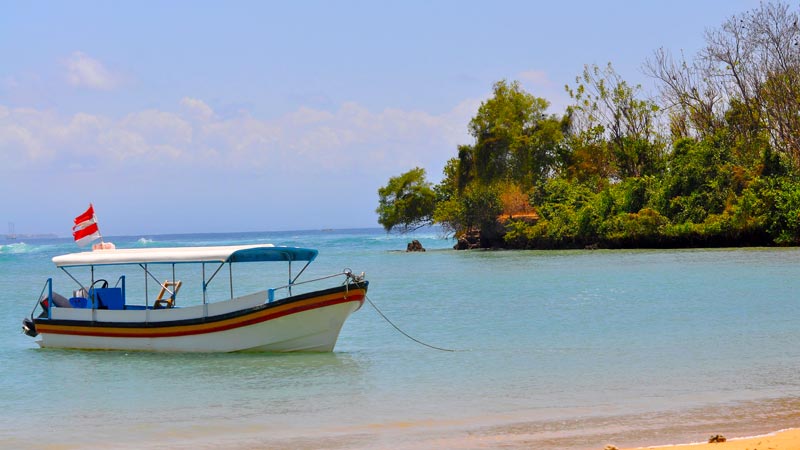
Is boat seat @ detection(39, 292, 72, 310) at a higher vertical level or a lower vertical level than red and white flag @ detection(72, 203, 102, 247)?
lower

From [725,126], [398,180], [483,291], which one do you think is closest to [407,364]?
[483,291]

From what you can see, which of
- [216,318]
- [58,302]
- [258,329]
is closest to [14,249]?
[58,302]

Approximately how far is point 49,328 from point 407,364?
24.2 feet

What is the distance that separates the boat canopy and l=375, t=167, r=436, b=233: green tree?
44.5 m

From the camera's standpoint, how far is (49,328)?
58.6 ft

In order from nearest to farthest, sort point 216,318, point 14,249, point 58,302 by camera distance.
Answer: point 216,318, point 58,302, point 14,249

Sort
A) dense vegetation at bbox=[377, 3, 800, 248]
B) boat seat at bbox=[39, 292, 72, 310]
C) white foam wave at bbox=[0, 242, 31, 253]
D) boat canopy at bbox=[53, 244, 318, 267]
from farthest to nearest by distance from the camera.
Result: white foam wave at bbox=[0, 242, 31, 253], dense vegetation at bbox=[377, 3, 800, 248], boat seat at bbox=[39, 292, 72, 310], boat canopy at bbox=[53, 244, 318, 267]

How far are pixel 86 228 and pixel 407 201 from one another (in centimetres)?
4402

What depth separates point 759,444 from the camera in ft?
27.8

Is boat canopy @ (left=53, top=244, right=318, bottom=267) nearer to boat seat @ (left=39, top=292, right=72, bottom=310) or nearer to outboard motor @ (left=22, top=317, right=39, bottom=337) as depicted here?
boat seat @ (left=39, top=292, right=72, bottom=310)

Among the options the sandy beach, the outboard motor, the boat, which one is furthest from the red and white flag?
the sandy beach

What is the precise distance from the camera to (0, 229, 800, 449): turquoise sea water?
34.0ft

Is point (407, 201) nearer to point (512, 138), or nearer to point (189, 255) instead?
point (512, 138)

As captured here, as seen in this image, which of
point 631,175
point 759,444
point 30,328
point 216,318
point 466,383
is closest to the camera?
point 759,444
